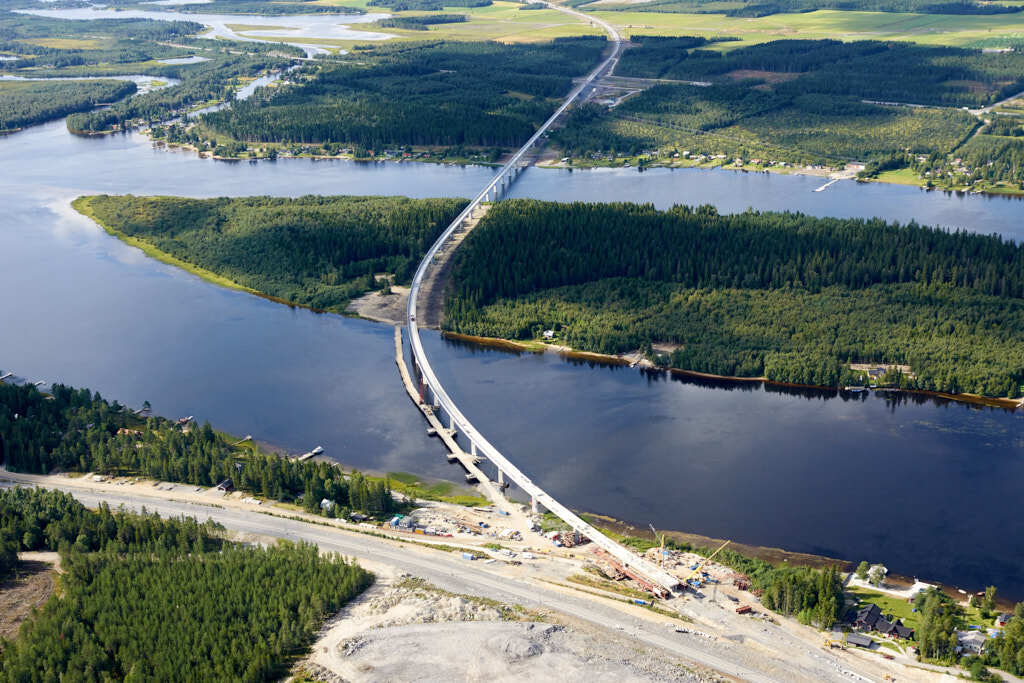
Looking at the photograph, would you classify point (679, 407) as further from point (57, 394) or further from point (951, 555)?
point (57, 394)

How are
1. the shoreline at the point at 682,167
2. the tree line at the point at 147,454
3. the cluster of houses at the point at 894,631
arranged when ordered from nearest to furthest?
the cluster of houses at the point at 894,631 < the tree line at the point at 147,454 < the shoreline at the point at 682,167

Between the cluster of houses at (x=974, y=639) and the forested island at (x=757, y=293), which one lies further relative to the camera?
the forested island at (x=757, y=293)

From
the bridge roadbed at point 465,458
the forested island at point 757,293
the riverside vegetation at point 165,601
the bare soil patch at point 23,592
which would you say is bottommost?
the bare soil patch at point 23,592

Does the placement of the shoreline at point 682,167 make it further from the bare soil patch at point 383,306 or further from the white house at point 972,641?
the white house at point 972,641

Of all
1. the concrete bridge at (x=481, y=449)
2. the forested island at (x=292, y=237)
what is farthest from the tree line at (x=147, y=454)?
the forested island at (x=292, y=237)

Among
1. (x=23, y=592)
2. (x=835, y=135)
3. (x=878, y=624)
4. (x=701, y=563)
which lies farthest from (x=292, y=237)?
(x=835, y=135)

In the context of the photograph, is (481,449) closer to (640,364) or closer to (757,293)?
(640,364)

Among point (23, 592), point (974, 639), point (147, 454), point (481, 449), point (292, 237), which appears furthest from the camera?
point (292, 237)
